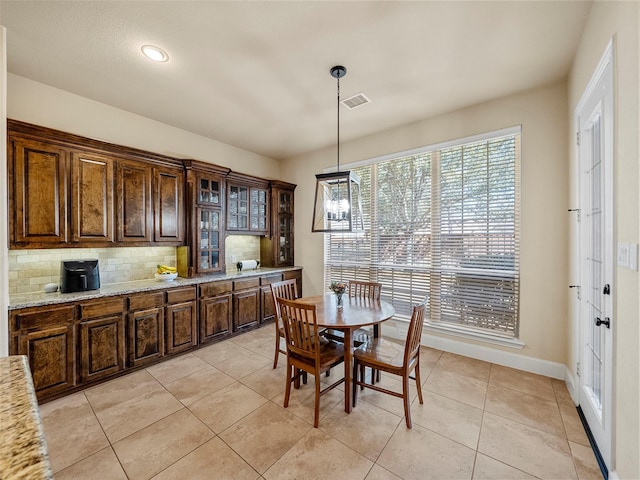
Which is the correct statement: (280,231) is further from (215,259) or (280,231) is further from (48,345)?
(48,345)

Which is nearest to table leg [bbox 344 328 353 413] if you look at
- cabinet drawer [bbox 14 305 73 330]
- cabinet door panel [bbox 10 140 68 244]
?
cabinet drawer [bbox 14 305 73 330]

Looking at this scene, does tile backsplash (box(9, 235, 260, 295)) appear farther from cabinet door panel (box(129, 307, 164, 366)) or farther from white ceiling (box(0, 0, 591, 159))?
white ceiling (box(0, 0, 591, 159))

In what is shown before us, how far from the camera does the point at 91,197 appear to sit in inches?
115

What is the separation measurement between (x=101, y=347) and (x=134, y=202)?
161 centimetres

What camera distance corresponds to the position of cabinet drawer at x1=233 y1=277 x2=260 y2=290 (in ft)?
13.1

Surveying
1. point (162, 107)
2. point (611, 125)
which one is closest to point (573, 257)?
point (611, 125)

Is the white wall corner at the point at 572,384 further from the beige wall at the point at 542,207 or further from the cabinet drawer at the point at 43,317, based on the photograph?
the cabinet drawer at the point at 43,317

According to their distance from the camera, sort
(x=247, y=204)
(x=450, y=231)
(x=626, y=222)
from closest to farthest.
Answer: (x=626, y=222)
(x=450, y=231)
(x=247, y=204)

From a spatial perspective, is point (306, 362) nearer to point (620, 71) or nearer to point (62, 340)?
point (62, 340)

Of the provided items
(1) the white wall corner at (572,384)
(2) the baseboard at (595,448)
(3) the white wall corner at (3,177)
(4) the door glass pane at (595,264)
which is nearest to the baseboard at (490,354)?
(1) the white wall corner at (572,384)

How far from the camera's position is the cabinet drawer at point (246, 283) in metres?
4.01

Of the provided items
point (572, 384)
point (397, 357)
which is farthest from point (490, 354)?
point (397, 357)

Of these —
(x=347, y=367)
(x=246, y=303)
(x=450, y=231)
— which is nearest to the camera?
(x=347, y=367)

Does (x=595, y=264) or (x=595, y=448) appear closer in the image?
(x=595, y=448)
